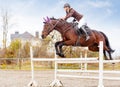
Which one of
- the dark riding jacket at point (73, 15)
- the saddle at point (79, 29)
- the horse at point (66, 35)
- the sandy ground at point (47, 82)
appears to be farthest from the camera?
the sandy ground at point (47, 82)

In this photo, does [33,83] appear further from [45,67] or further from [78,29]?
[45,67]

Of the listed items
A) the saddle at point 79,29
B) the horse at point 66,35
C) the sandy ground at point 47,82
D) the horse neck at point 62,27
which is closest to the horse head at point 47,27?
the horse at point 66,35

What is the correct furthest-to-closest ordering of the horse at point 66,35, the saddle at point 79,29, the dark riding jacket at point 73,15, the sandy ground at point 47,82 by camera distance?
the sandy ground at point 47,82 → the saddle at point 79,29 → the dark riding jacket at point 73,15 → the horse at point 66,35

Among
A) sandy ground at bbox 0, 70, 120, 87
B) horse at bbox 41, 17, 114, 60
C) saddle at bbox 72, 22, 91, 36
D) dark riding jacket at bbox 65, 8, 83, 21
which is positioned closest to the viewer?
horse at bbox 41, 17, 114, 60

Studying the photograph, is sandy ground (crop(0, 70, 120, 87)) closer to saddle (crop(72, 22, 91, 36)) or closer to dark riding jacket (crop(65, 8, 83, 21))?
saddle (crop(72, 22, 91, 36))

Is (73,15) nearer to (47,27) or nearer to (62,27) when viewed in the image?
(62,27)

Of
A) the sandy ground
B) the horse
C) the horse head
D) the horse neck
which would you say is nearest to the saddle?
the horse

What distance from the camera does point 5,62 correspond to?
25312mm

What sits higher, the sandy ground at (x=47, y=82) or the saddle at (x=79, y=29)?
the saddle at (x=79, y=29)

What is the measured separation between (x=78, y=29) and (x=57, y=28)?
0.63 m

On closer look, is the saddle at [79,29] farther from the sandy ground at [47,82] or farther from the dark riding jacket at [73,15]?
the sandy ground at [47,82]

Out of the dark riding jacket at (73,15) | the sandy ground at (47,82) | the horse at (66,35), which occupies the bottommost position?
the sandy ground at (47,82)

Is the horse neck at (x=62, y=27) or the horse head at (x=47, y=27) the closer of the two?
the horse head at (x=47, y=27)

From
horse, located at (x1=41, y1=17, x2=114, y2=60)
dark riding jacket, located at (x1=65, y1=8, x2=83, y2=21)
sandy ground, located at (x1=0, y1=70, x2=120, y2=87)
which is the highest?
dark riding jacket, located at (x1=65, y1=8, x2=83, y2=21)
